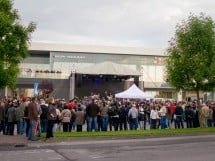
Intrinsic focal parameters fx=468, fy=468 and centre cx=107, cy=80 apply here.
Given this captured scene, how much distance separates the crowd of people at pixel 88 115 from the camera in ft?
68.5

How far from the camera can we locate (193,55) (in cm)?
2872

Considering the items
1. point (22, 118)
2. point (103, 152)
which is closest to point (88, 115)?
point (22, 118)

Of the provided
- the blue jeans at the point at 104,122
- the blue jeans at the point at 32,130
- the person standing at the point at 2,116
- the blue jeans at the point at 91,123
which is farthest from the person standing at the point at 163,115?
the blue jeans at the point at 32,130

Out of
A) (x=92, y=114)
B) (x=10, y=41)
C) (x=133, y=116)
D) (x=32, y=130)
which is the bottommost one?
(x=32, y=130)

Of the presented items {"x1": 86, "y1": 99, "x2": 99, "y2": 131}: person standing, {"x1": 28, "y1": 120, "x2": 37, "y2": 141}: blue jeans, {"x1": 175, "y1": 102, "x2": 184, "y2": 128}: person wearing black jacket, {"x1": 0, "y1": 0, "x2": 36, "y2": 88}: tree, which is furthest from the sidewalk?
{"x1": 175, "y1": 102, "x2": 184, "y2": 128}: person wearing black jacket

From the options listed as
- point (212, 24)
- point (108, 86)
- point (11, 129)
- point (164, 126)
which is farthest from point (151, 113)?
point (108, 86)

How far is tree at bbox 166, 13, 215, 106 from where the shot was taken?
92.9 ft

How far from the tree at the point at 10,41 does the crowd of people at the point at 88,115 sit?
160cm

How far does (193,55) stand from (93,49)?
57.5 m

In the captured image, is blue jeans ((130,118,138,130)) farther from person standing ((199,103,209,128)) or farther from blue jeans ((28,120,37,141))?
blue jeans ((28,120,37,141))

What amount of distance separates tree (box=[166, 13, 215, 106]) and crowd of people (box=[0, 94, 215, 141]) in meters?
1.45

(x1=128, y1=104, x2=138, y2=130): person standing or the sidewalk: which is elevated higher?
(x1=128, y1=104, x2=138, y2=130): person standing

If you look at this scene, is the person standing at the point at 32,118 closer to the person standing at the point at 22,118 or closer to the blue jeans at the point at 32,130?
the blue jeans at the point at 32,130

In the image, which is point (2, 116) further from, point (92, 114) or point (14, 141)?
point (92, 114)
